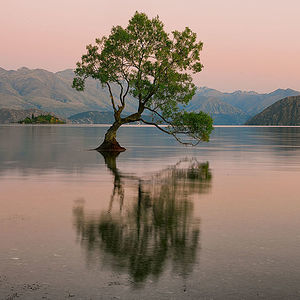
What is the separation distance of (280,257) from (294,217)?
248 inches

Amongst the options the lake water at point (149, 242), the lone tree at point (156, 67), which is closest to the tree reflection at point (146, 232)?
the lake water at point (149, 242)

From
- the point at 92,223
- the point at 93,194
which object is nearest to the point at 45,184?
the point at 93,194

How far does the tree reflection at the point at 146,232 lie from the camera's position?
12.4 metres

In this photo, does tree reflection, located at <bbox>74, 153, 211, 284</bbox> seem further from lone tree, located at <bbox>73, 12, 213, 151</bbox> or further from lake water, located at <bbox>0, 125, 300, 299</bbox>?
lone tree, located at <bbox>73, 12, 213, 151</bbox>

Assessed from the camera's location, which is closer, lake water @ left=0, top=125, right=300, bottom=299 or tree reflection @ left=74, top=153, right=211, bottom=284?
lake water @ left=0, top=125, right=300, bottom=299

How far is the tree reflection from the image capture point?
12383 mm

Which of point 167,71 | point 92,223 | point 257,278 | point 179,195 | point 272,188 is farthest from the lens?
point 167,71

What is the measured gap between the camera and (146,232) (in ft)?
52.3

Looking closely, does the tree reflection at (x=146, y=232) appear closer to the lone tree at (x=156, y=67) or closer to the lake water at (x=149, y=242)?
the lake water at (x=149, y=242)

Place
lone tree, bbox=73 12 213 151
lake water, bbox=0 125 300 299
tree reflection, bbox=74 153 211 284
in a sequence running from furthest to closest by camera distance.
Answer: lone tree, bbox=73 12 213 151, tree reflection, bbox=74 153 211 284, lake water, bbox=0 125 300 299

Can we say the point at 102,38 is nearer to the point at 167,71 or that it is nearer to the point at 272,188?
the point at 167,71

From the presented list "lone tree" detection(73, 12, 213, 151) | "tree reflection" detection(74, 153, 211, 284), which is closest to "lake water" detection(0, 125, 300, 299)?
"tree reflection" detection(74, 153, 211, 284)

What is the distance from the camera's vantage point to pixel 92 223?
17.5 metres

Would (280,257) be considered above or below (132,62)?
below
